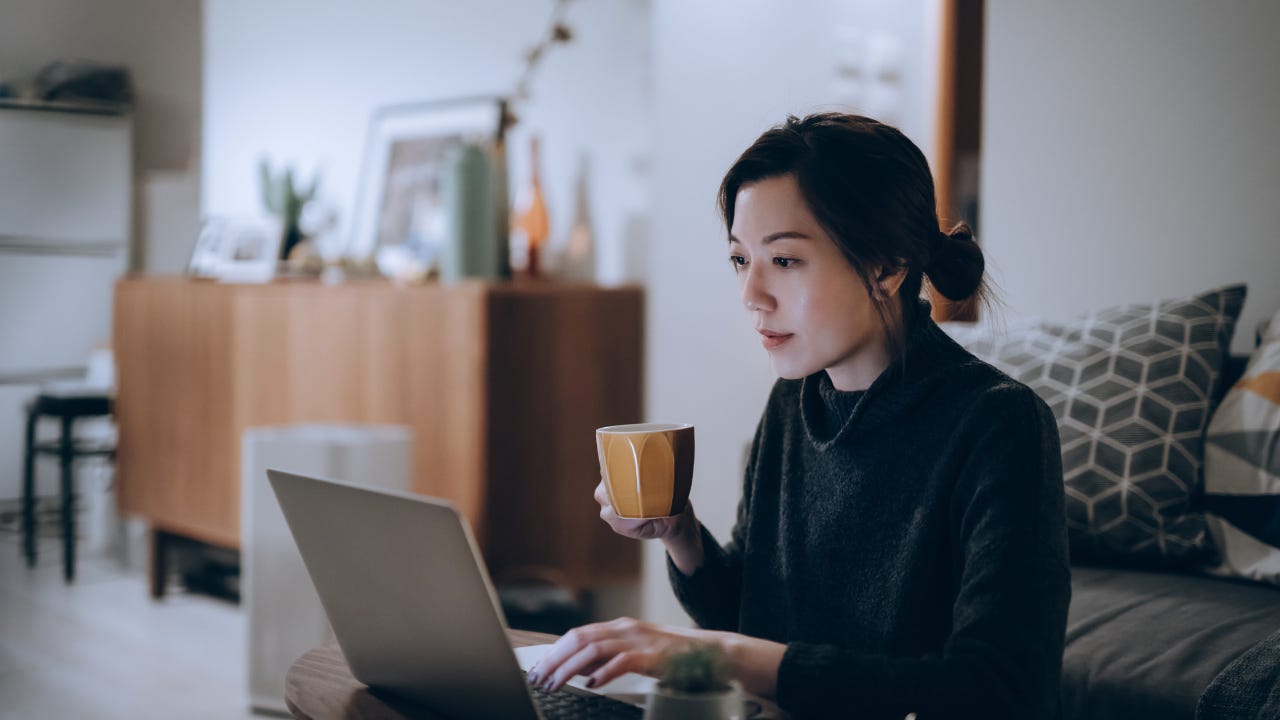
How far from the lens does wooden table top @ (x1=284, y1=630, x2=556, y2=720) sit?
35.7 inches

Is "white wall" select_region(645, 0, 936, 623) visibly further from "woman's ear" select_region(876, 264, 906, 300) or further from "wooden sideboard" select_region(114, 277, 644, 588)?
"woman's ear" select_region(876, 264, 906, 300)

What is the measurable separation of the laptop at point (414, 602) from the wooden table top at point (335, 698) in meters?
0.01

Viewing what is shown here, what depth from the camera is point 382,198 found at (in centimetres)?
381

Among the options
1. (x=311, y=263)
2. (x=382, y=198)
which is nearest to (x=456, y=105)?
(x=382, y=198)

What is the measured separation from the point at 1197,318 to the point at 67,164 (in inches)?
180

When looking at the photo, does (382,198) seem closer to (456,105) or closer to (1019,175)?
(456,105)

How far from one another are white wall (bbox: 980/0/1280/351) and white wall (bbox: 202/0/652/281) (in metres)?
1.02

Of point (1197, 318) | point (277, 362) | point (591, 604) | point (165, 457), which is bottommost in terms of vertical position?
point (591, 604)

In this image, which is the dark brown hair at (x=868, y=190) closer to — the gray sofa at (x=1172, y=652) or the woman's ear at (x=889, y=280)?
the woman's ear at (x=889, y=280)

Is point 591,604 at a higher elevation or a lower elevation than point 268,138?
lower

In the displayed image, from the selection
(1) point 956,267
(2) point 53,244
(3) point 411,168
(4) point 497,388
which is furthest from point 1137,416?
(2) point 53,244

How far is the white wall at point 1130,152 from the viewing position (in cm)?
211

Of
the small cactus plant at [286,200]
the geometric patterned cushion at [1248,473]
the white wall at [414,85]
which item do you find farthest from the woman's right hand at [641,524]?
the small cactus plant at [286,200]

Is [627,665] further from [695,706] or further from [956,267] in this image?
[956,267]
